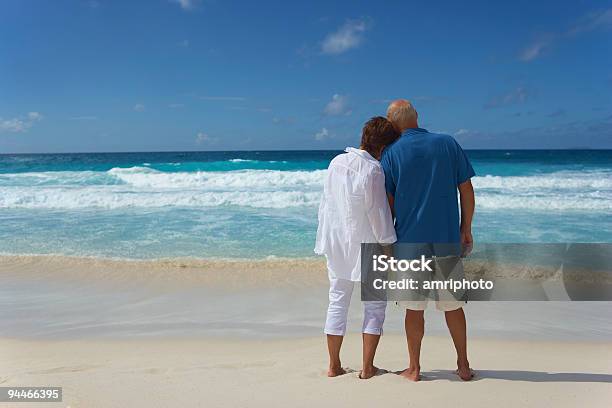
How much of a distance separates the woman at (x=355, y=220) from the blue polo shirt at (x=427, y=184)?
109 millimetres

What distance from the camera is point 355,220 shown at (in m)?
3.25

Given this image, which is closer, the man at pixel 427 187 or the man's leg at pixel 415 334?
the man at pixel 427 187

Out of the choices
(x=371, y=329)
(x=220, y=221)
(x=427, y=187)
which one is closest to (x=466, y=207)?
(x=427, y=187)

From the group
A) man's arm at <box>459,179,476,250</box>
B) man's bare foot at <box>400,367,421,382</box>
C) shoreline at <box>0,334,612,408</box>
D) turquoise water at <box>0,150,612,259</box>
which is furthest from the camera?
turquoise water at <box>0,150,612,259</box>

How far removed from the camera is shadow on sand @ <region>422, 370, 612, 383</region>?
3.41m

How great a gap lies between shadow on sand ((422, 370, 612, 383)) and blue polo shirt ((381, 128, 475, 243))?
3.21 feet

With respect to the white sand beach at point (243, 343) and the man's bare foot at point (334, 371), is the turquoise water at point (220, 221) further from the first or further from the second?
the man's bare foot at point (334, 371)

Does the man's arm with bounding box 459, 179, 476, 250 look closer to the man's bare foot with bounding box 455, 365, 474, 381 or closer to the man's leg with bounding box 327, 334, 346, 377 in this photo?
the man's bare foot with bounding box 455, 365, 474, 381

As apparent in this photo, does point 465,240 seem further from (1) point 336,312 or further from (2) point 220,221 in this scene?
(2) point 220,221

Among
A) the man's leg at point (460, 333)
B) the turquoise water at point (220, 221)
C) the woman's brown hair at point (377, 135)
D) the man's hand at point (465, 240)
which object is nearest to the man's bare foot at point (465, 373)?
the man's leg at point (460, 333)

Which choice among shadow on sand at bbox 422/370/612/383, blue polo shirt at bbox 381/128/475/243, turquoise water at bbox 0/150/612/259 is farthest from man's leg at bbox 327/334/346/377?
turquoise water at bbox 0/150/612/259

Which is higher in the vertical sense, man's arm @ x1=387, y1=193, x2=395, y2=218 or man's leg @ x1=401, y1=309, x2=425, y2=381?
man's arm @ x1=387, y1=193, x2=395, y2=218

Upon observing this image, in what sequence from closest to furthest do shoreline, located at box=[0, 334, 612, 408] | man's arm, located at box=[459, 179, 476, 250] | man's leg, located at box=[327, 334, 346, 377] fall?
shoreline, located at box=[0, 334, 612, 408]
man's arm, located at box=[459, 179, 476, 250]
man's leg, located at box=[327, 334, 346, 377]

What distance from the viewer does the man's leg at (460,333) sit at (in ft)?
10.8
